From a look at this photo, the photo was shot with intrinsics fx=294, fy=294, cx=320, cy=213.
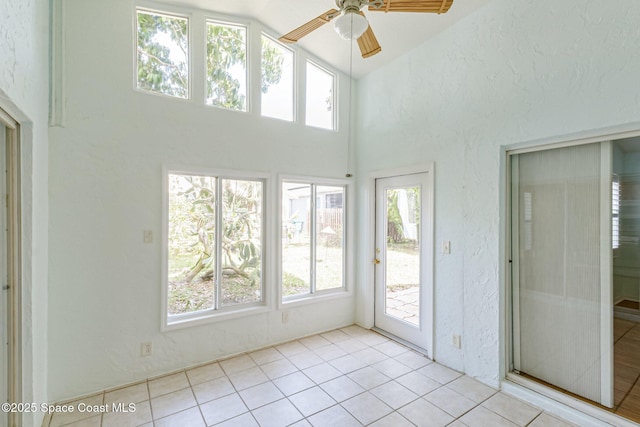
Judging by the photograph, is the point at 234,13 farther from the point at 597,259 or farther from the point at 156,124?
the point at 597,259

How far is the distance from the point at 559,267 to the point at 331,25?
320 centimetres

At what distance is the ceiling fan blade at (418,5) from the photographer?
1637 millimetres

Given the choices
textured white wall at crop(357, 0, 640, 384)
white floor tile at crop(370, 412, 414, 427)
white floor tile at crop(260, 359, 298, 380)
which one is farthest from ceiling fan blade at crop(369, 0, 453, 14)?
white floor tile at crop(260, 359, 298, 380)

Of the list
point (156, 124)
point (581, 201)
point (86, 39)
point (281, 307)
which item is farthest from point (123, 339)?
point (581, 201)

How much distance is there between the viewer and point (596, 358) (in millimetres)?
2166

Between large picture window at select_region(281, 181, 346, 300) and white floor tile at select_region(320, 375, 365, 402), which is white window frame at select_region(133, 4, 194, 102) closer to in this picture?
large picture window at select_region(281, 181, 346, 300)

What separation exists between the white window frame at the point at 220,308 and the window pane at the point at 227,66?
77 cm

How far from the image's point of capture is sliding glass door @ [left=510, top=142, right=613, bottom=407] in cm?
213

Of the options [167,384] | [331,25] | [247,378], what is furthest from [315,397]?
[331,25]

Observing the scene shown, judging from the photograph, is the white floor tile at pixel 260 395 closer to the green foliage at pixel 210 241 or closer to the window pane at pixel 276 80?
the green foliage at pixel 210 241

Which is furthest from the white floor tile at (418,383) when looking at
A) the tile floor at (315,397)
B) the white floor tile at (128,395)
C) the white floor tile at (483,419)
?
the white floor tile at (128,395)

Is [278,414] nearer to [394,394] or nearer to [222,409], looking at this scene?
[222,409]

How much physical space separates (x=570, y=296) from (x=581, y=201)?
0.74m

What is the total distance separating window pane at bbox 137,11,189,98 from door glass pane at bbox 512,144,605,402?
334 centimetres
